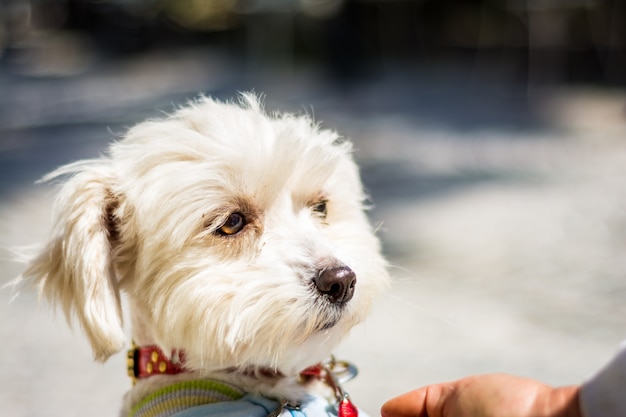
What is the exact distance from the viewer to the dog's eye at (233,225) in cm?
203

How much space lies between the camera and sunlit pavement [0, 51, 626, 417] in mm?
3715

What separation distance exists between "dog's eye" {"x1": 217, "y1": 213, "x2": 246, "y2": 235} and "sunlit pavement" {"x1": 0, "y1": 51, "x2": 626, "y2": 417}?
→ 0.48 m

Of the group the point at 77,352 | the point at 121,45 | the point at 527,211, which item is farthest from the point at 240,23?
the point at 77,352

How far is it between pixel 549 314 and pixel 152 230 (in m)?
2.82

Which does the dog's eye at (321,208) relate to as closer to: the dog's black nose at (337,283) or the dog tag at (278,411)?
the dog's black nose at (337,283)

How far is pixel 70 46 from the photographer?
62.4ft

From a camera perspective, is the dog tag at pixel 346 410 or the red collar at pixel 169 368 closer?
the dog tag at pixel 346 410

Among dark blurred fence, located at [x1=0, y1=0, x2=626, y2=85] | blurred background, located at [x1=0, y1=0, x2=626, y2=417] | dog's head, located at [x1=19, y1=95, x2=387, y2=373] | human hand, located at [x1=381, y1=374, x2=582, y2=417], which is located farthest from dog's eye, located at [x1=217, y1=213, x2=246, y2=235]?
dark blurred fence, located at [x1=0, y1=0, x2=626, y2=85]

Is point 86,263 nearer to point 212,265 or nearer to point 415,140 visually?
point 212,265

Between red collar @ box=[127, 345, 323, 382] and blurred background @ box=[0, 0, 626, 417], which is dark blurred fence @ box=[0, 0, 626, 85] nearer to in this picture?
blurred background @ box=[0, 0, 626, 417]

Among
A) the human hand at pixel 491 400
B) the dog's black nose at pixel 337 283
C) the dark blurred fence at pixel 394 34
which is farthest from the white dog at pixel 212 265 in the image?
the dark blurred fence at pixel 394 34

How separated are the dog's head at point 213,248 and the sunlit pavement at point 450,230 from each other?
0.37m

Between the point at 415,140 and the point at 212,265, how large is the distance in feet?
22.7

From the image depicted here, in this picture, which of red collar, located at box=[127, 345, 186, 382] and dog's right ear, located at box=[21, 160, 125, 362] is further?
red collar, located at box=[127, 345, 186, 382]
